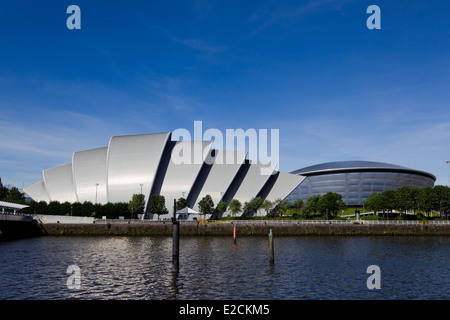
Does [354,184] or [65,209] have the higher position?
[354,184]

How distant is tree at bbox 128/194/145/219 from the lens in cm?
7950

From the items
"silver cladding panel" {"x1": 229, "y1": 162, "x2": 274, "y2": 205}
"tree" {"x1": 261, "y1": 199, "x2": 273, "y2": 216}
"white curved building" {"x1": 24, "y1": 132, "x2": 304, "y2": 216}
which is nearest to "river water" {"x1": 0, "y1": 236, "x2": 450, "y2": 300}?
"tree" {"x1": 261, "y1": 199, "x2": 273, "y2": 216}

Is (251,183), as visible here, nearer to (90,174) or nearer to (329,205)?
(329,205)

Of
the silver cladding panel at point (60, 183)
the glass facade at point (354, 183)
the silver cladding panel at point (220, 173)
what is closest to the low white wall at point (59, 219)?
the silver cladding panel at point (60, 183)

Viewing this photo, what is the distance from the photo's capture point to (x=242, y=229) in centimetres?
6097

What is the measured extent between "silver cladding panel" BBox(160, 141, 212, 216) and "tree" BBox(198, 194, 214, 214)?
4.67m

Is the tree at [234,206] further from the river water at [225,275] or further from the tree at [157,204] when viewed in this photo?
the river water at [225,275]

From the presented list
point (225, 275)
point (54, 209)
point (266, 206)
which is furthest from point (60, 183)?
point (225, 275)

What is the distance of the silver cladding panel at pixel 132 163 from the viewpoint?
288ft

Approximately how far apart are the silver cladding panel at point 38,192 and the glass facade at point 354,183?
75111 millimetres

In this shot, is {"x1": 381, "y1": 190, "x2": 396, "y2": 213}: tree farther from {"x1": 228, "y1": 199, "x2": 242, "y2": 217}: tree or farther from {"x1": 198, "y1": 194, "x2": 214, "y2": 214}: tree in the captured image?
{"x1": 198, "y1": 194, "x2": 214, "y2": 214}: tree

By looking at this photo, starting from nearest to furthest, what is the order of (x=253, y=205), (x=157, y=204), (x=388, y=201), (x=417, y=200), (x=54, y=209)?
(x=54, y=209) < (x=157, y=204) < (x=388, y=201) < (x=417, y=200) < (x=253, y=205)

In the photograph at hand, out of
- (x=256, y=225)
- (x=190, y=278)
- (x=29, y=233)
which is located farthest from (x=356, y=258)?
(x=29, y=233)

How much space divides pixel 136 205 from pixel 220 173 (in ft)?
77.6
